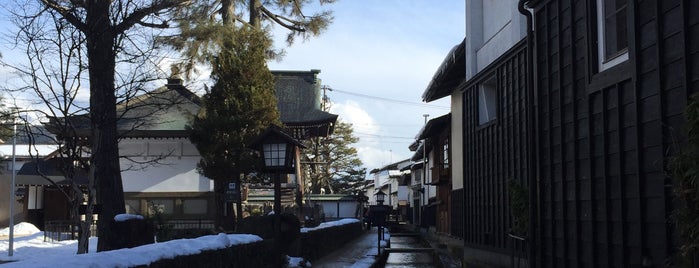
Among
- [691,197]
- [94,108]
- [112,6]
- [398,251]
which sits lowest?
[398,251]

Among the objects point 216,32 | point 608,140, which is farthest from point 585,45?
point 216,32

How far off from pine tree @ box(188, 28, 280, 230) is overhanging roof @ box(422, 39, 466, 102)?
5.73 m

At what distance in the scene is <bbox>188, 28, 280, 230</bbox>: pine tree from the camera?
22438mm

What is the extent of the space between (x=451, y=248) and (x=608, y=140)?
16.8 metres

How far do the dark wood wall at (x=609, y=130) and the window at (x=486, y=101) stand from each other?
19.2 feet

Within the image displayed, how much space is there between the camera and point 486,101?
15.6m

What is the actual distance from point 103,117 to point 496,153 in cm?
810

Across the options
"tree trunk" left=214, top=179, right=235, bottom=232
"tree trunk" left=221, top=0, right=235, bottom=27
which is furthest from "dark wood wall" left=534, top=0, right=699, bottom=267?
"tree trunk" left=221, top=0, right=235, bottom=27

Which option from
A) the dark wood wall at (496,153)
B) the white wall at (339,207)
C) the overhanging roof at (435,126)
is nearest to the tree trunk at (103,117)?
the dark wood wall at (496,153)

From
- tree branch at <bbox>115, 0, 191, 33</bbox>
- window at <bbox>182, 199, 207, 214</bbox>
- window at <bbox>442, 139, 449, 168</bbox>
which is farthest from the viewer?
window at <bbox>182, 199, 207, 214</bbox>

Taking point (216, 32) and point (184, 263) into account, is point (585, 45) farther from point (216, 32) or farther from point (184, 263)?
point (216, 32)

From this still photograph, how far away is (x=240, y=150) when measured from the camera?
22547 mm

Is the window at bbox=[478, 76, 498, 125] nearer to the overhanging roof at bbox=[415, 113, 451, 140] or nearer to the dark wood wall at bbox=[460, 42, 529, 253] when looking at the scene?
the dark wood wall at bbox=[460, 42, 529, 253]

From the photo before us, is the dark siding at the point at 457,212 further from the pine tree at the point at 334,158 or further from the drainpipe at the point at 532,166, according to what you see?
the pine tree at the point at 334,158
